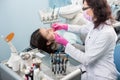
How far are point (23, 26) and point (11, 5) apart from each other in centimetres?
32

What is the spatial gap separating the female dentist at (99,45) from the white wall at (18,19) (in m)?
0.98

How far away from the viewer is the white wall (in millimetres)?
2488

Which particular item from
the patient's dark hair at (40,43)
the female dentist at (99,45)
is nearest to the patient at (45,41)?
the patient's dark hair at (40,43)

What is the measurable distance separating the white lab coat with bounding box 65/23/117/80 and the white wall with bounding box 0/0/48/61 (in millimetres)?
1085

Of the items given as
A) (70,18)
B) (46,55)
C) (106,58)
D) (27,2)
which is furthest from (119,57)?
(27,2)

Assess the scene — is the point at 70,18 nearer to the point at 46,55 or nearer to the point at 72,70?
the point at 46,55

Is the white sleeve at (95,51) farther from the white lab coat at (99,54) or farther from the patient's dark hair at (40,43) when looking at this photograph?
the patient's dark hair at (40,43)

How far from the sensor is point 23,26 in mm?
2684

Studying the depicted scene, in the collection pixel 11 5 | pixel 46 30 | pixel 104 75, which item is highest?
pixel 11 5

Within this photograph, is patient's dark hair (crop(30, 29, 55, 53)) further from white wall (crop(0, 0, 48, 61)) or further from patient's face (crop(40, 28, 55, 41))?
white wall (crop(0, 0, 48, 61))

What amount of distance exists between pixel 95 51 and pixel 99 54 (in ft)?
0.15

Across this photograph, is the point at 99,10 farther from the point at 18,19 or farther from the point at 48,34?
the point at 18,19

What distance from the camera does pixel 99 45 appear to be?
1.58 metres

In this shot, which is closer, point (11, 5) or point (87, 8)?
point (87, 8)
